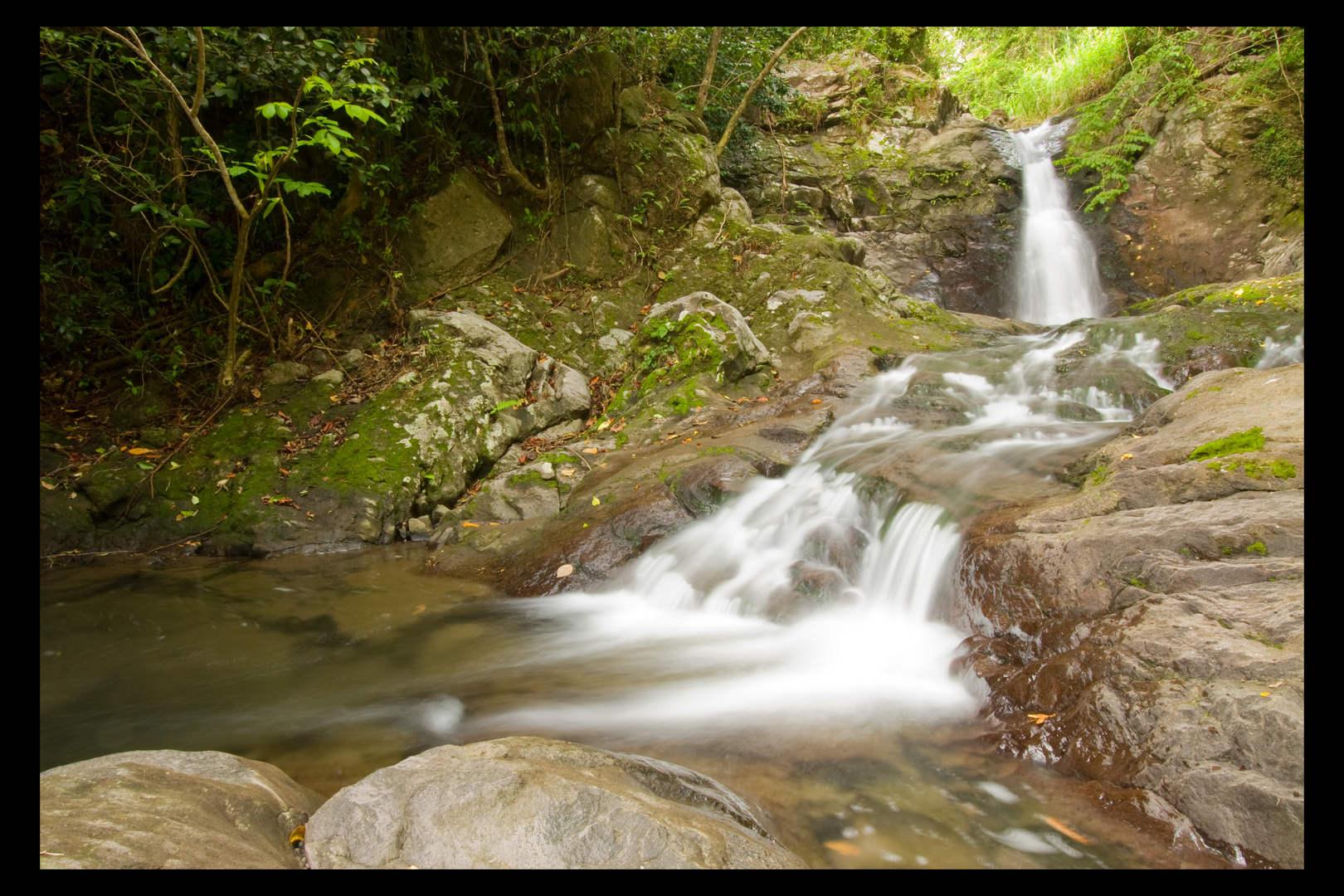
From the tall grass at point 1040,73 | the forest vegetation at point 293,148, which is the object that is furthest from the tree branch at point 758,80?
the tall grass at point 1040,73

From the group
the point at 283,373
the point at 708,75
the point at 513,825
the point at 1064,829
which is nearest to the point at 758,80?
the point at 708,75

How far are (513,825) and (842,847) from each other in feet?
3.98

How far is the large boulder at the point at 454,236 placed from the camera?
357 inches

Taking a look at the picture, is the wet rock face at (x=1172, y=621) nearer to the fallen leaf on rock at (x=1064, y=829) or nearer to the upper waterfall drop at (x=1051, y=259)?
the fallen leaf on rock at (x=1064, y=829)

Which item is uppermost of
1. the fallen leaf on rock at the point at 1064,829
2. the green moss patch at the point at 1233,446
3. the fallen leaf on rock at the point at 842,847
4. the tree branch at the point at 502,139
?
the tree branch at the point at 502,139

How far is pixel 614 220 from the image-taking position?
1026 centimetres

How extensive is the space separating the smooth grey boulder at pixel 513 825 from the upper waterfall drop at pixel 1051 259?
11.2m

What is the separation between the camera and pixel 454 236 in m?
9.29

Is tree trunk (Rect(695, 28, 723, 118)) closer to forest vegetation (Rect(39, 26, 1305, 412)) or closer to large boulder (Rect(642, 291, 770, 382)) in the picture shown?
forest vegetation (Rect(39, 26, 1305, 412))
